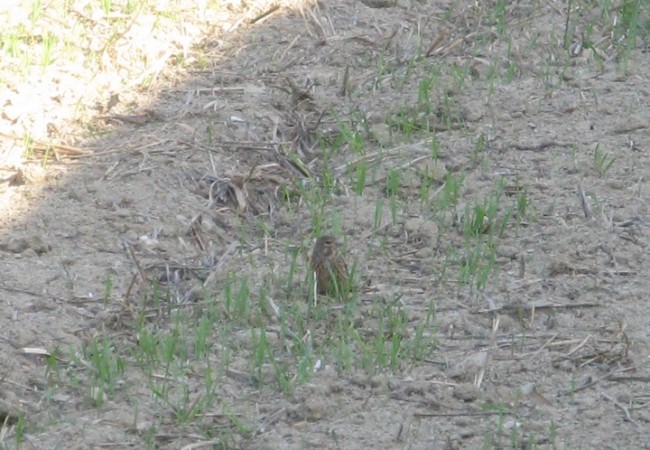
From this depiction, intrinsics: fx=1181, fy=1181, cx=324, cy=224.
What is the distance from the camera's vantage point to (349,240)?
464cm

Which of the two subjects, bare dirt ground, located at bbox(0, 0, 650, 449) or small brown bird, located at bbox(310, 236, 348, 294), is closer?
bare dirt ground, located at bbox(0, 0, 650, 449)

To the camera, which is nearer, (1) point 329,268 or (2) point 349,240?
(1) point 329,268

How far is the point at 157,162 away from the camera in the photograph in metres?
5.02

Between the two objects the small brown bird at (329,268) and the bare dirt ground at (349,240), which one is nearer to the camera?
the bare dirt ground at (349,240)

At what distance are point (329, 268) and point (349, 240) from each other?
0.53m

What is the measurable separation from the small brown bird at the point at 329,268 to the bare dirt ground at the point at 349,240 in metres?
0.07

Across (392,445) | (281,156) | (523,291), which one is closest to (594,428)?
(392,445)

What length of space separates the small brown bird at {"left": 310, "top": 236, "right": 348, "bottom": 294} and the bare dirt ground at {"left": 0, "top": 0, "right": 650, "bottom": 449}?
69 mm

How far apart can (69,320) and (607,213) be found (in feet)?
7.08

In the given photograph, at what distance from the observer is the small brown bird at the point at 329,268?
414cm

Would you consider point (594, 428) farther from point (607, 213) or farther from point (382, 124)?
point (382, 124)

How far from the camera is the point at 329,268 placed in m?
4.13

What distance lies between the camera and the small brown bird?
4.14 metres

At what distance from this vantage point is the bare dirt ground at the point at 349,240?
3543 millimetres
